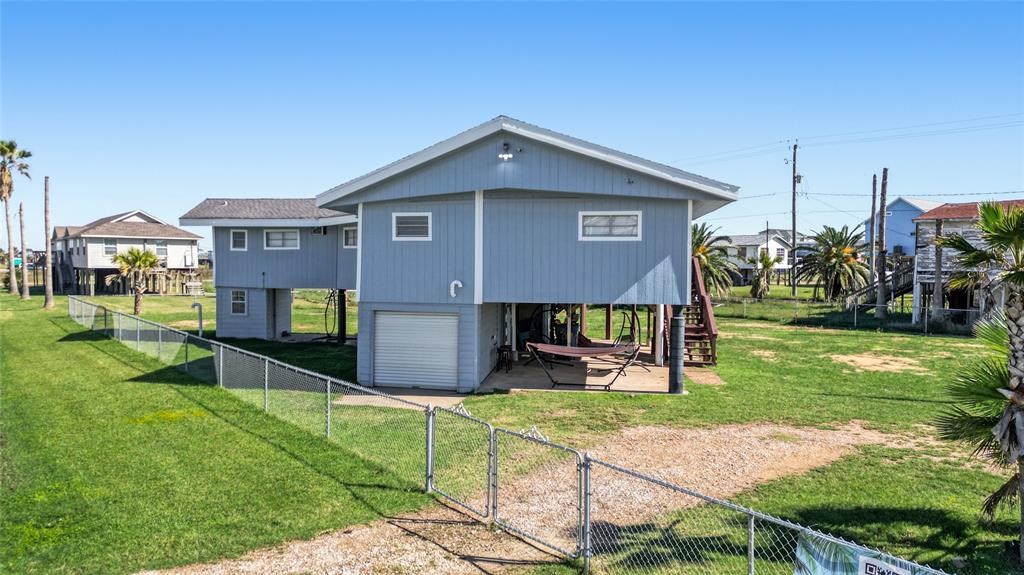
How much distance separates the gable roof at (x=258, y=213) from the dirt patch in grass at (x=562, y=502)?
1461 centimetres

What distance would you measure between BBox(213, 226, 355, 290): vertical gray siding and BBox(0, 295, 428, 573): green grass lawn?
29.3ft

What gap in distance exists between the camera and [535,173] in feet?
46.2

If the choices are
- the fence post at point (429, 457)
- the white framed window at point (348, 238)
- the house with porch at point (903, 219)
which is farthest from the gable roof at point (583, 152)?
the house with porch at point (903, 219)

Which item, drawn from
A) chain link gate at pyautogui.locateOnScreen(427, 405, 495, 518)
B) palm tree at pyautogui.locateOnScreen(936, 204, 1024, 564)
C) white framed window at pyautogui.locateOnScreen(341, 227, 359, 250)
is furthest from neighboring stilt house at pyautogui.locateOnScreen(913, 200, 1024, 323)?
chain link gate at pyautogui.locateOnScreen(427, 405, 495, 518)

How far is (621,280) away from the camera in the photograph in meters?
14.4

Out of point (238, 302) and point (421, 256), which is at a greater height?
point (421, 256)

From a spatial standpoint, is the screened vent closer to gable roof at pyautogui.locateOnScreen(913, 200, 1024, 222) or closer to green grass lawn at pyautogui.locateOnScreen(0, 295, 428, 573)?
green grass lawn at pyautogui.locateOnScreen(0, 295, 428, 573)

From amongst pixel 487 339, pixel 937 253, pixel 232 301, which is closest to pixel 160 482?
pixel 487 339

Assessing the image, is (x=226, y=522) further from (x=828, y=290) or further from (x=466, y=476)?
(x=828, y=290)

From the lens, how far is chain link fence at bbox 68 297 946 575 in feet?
17.8

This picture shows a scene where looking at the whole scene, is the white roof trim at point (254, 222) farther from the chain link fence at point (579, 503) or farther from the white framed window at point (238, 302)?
the chain link fence at point (579, 503)

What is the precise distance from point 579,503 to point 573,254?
8585 mm

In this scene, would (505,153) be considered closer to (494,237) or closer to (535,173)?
(535,173)

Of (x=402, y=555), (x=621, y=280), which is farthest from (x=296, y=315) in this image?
(x=402, y=555)
